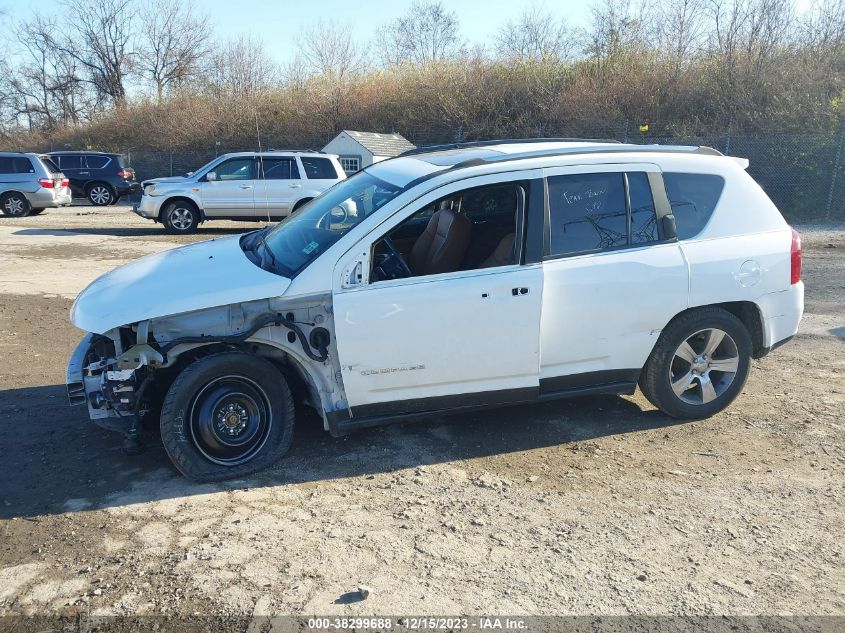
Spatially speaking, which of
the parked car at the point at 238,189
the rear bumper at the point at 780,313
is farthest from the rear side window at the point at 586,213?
the parked car at the point at 238,189

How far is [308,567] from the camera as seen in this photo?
3.33m

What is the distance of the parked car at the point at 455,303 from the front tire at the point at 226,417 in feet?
0.04

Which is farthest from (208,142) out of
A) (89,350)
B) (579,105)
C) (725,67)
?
(89,350)

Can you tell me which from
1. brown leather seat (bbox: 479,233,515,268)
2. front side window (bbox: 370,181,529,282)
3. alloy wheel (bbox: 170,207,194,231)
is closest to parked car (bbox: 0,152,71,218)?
alloy wheel (bbox: 170,207,194,231)

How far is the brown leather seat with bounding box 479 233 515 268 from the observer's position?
4488 millimetres

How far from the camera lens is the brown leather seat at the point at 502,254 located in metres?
4.49

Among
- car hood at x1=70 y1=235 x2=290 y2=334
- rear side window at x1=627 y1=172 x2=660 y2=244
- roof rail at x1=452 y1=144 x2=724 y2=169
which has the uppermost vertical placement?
roof rail at x1=452 y1=144 x2=724 y2=169

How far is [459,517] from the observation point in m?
3.80

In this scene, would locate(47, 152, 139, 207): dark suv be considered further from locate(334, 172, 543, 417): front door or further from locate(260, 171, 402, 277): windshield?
locate(334, 172, 543, 417): front door

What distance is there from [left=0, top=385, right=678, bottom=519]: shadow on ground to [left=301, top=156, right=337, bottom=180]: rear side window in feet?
39.6

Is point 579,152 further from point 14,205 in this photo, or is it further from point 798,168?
point 14,205

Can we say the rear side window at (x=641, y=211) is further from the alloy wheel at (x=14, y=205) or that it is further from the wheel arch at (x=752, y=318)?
the alloy wheel at (x=14, y=205)

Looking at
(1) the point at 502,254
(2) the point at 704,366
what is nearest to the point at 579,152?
(1) the point at 502,254

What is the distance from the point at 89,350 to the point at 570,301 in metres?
3.14
